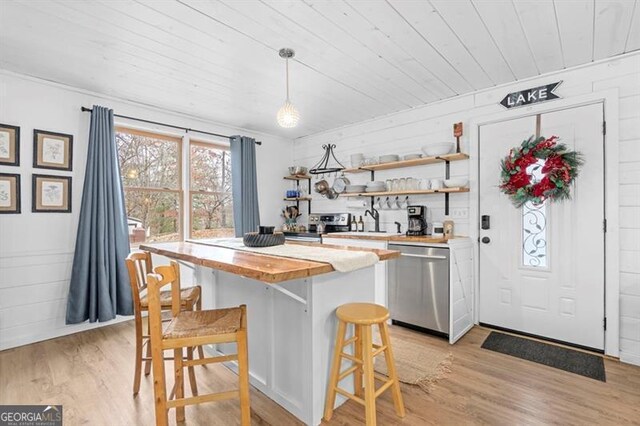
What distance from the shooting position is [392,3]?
78.2 inches

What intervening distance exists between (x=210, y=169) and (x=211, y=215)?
663 millimetres

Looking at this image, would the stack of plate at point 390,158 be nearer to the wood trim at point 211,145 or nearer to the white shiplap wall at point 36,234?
the wood trim at point 211,145

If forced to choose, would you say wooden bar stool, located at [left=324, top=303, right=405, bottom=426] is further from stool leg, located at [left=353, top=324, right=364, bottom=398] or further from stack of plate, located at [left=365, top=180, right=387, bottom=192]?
stack of plate, located at [left=365, top=180, right=387, bottom=192]

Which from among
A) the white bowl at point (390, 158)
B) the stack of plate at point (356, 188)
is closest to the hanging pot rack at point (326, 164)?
the stack of plate at point (356, 188)

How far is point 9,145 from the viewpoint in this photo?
9.46ft

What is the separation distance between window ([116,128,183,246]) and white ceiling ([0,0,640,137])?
628mm

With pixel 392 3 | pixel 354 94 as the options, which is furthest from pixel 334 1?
pixel 354 94

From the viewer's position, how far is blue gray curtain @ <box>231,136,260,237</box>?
450 cm

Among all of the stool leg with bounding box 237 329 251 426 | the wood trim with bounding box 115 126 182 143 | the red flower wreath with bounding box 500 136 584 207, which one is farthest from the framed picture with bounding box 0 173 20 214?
the red flower wreath with bounding box 500 136 584 207

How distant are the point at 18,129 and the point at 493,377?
458cm

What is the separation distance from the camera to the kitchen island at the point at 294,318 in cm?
173

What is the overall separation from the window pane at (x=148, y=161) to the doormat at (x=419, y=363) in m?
3.20

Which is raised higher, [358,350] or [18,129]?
[18,129]

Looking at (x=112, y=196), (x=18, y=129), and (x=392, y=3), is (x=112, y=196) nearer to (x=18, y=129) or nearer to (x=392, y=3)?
(x=18, y=129)
